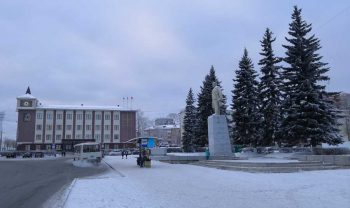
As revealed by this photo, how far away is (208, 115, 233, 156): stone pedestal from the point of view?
31.2 m

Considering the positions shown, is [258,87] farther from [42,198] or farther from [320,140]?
[42,198]

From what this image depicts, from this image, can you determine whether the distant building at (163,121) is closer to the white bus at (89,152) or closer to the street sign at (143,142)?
the white bus at (89,152)

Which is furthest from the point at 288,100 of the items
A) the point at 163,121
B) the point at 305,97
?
the point at 163,121

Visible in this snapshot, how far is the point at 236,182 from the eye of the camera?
14906 millimetres

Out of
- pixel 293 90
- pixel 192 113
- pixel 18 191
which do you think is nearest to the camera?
pixel 18 191

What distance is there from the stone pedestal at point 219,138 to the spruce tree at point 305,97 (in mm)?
5782

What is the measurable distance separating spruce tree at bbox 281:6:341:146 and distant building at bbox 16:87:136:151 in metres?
71.6

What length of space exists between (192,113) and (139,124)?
2856 inches

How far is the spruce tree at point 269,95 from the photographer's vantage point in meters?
37.6

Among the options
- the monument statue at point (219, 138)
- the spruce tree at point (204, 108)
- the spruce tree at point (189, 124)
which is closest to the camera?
the monument statue at point (219, 138)

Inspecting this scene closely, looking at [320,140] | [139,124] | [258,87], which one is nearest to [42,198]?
[320,140]

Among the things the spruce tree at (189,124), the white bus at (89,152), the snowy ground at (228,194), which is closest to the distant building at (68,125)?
the spruce tree at (189,124)

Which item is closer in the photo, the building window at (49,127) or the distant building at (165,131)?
the building window at (49,127)

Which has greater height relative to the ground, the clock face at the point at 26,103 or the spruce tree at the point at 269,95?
the clock face at the point at 26,103
